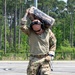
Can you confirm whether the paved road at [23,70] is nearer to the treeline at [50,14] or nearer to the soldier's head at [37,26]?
the soldier's head at [37,26]

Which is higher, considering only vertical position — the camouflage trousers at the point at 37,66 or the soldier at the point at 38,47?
the soldier at the point at 38,47

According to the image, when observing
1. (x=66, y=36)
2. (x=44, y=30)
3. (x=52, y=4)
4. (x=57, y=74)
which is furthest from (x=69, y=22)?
(x=44, y=30)

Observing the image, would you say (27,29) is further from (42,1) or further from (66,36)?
(66,36)

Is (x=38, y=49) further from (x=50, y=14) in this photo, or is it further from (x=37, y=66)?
(x=50, y=14)

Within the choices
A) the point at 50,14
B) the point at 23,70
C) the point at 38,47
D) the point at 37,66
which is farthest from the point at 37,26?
the point at 50,14

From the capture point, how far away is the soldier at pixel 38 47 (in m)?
7.54

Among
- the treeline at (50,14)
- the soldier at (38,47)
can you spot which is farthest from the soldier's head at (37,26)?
→ the treeline at (50,14)

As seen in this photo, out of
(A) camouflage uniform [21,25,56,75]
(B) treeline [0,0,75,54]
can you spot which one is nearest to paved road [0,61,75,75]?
(A) camouflage uniform [21,25,56,75]

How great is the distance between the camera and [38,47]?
7578mm

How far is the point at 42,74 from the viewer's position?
7.41 m

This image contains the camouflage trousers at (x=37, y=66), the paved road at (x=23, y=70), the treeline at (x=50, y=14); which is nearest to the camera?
the camouflage trousers at (x=37, y=66)

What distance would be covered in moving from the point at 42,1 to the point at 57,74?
69026 millimetres

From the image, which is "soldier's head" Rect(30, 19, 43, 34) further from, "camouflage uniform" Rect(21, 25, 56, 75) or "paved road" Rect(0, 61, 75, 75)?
"paved road" Rect(0, 61, 75, 75)

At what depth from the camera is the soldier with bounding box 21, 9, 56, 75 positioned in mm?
7539
